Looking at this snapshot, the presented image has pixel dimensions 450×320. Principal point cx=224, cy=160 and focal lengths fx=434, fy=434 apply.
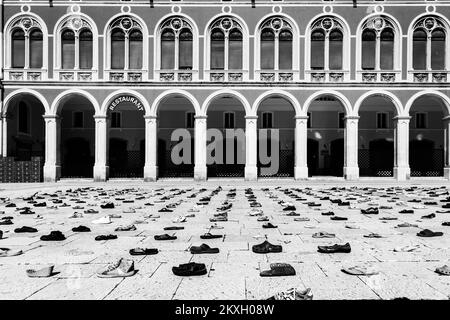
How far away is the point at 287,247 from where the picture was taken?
5.34 meters

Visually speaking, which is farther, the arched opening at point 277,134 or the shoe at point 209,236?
the arched opening at point 277,134

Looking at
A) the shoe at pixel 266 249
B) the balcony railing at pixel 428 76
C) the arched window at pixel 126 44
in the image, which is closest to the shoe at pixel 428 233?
the shoe at pixel 266 249

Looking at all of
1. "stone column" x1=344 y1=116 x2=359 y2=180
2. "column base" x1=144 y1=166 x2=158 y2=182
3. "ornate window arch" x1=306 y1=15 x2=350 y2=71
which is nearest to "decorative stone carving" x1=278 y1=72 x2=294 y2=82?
"ornate window arch" x1=306 y1=15 x2=350 y2=71

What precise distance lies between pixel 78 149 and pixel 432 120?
2856 centimetres

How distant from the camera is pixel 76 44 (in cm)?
2755

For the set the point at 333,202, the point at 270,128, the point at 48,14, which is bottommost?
the point at 333,202

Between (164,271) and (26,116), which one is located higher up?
(26,116)

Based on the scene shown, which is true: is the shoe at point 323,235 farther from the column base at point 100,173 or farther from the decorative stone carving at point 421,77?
the decorative stone carving at point 421,77

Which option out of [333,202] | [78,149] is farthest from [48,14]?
[333,202]

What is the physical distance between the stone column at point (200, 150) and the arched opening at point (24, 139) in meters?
9.58

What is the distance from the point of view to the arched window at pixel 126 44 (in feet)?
90.7

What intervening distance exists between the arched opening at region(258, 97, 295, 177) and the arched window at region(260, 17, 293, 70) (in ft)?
18.1
